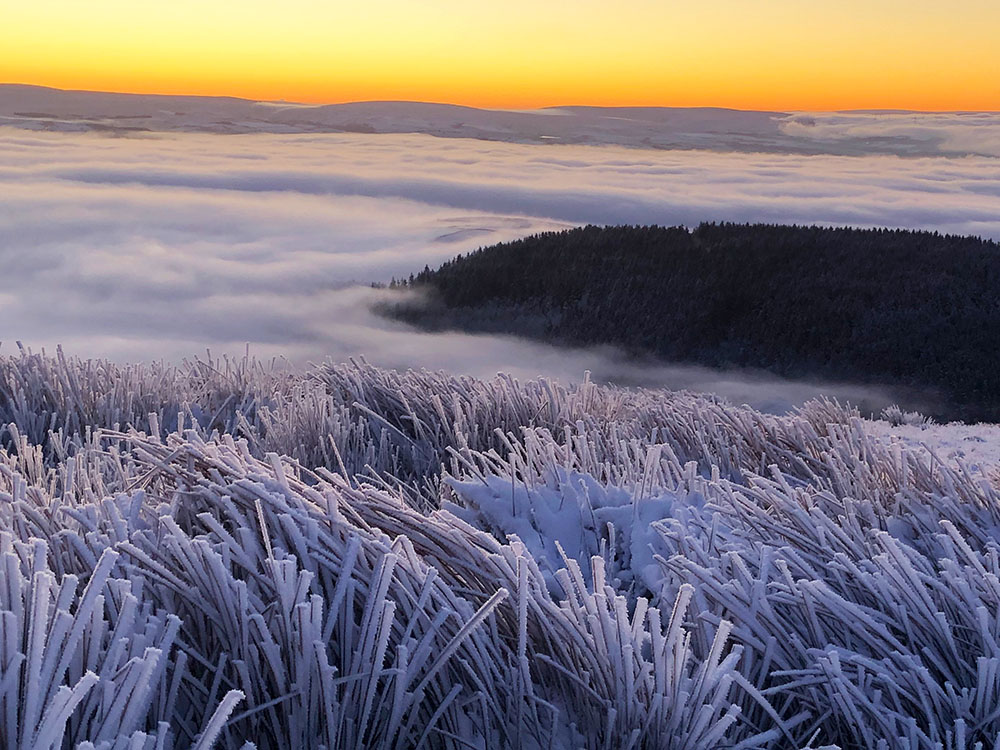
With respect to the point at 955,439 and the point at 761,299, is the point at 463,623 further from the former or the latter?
the point at 761,299

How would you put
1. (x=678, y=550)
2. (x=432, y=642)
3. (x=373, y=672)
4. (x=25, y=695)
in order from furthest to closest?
(x=678, y=550) → (x=432, y=642) → (x=373, y=672) → (x=25, y=695)

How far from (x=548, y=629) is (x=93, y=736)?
21.0 inches

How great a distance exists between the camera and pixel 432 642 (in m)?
1.09

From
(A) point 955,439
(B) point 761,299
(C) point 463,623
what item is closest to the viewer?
(C) point 463,623

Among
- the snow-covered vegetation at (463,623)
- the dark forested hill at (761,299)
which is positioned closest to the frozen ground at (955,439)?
the snow-covered vegetation at (463,623)

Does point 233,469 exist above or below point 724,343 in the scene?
above

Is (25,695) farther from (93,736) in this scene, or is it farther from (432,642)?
(432,642)

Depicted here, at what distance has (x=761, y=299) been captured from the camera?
101 ft

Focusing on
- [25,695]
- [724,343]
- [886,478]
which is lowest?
[724,343]

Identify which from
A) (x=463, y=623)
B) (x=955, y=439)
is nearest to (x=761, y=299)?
(x=955, y=439)

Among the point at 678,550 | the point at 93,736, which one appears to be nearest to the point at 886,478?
the point at 678,550

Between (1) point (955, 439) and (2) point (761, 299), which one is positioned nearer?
(1) point (955, 439)

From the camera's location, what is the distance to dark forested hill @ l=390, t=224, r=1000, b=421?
2622cm

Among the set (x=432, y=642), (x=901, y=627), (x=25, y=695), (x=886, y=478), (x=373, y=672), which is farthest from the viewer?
(x=886, y=478)
